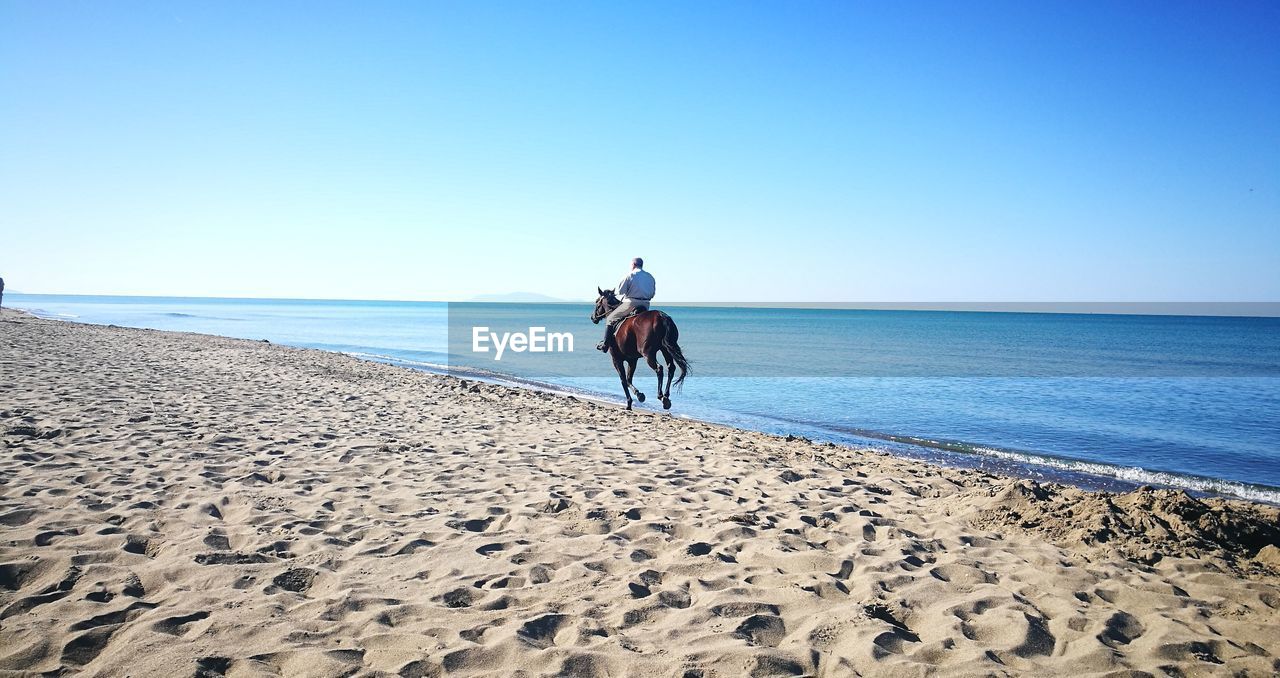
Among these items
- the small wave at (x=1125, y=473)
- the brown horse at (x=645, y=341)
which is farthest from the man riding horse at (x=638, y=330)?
the small wave at (x=1125, y=473)

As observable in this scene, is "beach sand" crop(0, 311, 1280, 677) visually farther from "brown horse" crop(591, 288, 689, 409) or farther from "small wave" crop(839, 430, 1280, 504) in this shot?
"brown horse" crop(591, 288, 689, 409)

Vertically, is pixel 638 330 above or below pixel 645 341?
above

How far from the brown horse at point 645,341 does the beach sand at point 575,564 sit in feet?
18.7

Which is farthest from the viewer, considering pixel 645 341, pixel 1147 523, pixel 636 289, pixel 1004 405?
pixel 1004 405

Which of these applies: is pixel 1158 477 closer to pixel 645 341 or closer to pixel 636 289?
pixel 645 341

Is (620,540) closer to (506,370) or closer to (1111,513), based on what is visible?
(1111,513)

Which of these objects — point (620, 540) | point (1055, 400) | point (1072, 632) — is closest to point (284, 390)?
point (620, 540)

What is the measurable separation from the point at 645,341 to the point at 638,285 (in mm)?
1362

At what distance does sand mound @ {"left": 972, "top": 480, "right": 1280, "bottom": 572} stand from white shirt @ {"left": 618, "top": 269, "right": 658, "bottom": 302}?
944 cm

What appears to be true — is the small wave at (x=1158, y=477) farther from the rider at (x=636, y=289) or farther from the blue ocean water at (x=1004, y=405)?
the rider at (x=636, y=289)

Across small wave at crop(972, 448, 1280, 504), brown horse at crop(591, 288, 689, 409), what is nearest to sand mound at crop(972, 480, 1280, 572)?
small wave at crop(972, 448, 1280, 504)

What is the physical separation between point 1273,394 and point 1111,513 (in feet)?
75.0

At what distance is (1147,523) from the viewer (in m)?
5.63

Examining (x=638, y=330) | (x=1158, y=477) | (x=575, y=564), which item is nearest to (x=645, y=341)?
(x=638, y=330)
